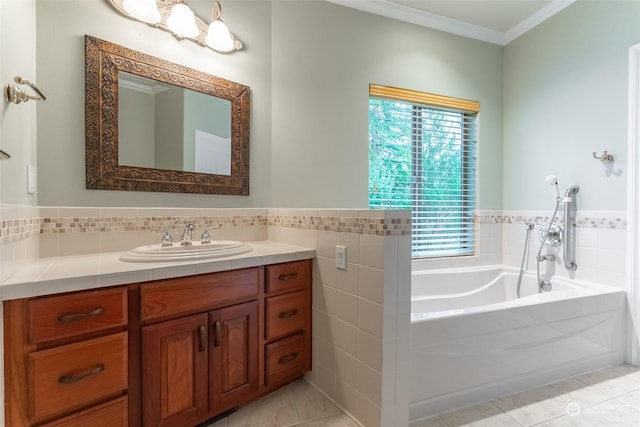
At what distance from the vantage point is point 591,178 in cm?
224

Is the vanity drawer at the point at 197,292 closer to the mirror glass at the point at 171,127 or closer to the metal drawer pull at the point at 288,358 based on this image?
the metal drawer pull at the point at 288,358

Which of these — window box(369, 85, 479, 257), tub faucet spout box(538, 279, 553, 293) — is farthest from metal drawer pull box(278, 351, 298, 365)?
tub faucet spout box(538, 279, 553, 293)

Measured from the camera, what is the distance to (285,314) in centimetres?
166

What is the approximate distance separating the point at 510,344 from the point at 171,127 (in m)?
2.26

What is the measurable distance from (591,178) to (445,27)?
1689mm

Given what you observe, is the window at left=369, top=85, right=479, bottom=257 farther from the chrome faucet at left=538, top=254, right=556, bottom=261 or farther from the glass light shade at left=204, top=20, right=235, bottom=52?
the glass light shade at left=204, top=20, right=235, bottom=52

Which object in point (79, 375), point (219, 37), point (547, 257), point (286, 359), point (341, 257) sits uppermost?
point (219, 37)

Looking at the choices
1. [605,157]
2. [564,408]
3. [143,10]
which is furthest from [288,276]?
[605,157]

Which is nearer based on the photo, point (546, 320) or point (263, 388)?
point (263, 388)

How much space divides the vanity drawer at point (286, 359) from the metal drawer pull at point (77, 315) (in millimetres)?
782

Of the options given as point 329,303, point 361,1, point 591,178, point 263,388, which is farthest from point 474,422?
point 361,1

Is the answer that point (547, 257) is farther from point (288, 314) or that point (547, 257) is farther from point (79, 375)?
point (79, 375)

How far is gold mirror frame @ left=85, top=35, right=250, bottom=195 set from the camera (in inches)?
63.5

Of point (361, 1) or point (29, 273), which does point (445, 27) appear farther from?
point (29, 273)
